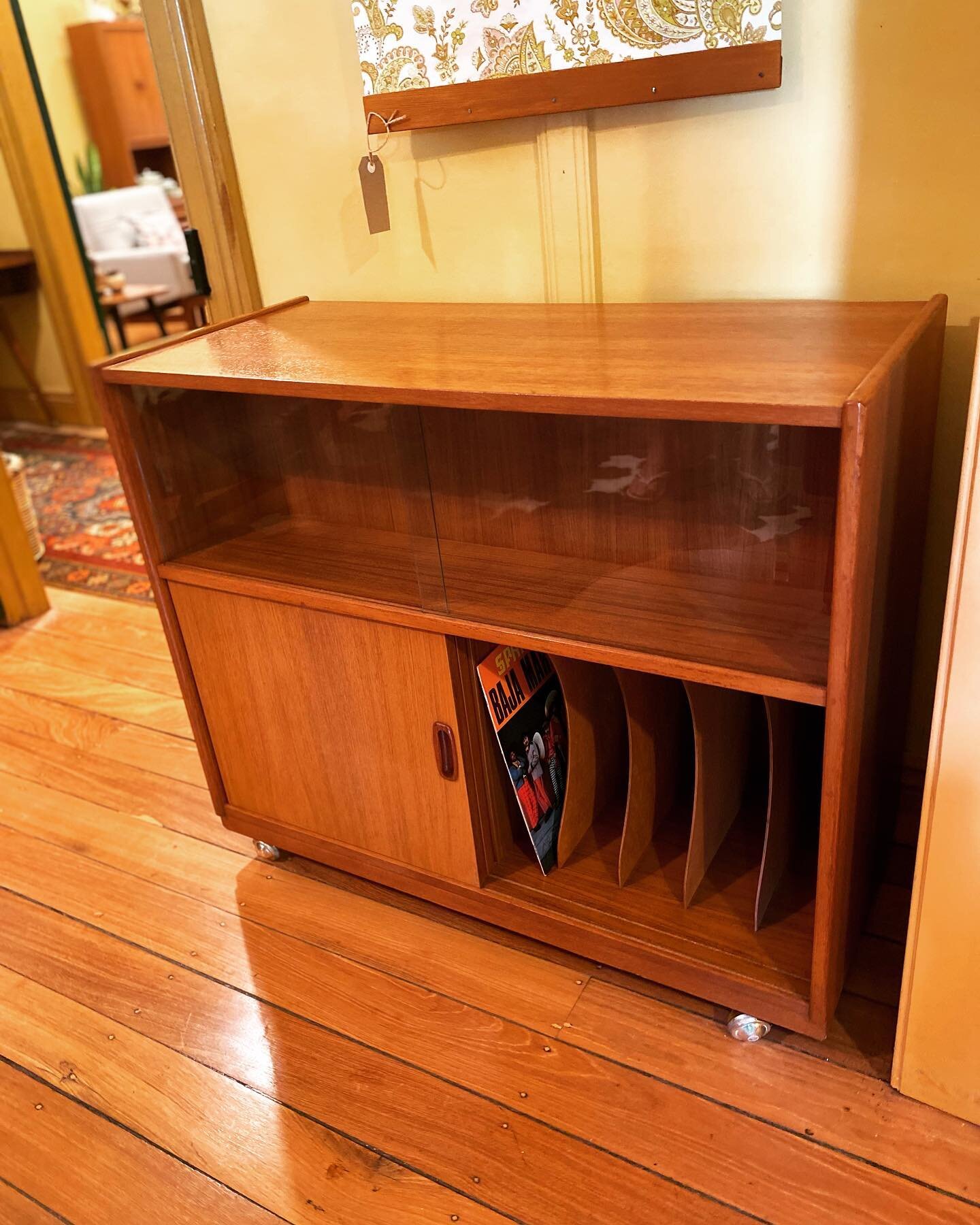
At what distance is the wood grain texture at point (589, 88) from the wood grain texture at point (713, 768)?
79 centimetres

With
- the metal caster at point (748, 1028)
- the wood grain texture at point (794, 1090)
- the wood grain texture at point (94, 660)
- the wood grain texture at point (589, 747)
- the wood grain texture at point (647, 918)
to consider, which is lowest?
the wood grain texture at point (94, 660)

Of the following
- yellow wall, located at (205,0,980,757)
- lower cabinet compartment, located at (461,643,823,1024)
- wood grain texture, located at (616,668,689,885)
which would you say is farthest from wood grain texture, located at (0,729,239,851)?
yellow wall, located at (205,0,980,757)

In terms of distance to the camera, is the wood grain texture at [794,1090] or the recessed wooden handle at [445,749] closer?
the wood grain texture at [794,1090]

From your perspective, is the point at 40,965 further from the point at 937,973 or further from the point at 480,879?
the point at 937,973

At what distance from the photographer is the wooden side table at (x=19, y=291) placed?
14.9ft

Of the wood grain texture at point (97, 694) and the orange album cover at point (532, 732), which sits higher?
the orange album cover at point (532, 732)

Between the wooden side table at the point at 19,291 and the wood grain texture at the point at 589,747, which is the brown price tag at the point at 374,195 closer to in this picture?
the wood grain texture at the point at 589,747

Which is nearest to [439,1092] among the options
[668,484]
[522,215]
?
[668,484]

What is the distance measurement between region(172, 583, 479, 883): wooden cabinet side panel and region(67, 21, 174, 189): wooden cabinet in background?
4.12 m

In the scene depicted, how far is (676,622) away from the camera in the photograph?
4.21 ft

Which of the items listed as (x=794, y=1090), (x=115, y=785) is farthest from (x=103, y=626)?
(x=794, y=1090)

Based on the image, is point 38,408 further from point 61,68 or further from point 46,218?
point 61,68

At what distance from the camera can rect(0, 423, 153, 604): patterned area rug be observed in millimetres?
3145

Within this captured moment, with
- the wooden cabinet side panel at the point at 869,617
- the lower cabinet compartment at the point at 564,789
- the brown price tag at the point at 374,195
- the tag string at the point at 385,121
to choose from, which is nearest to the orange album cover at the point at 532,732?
the lower cabinet compartment at the point at 564,789
